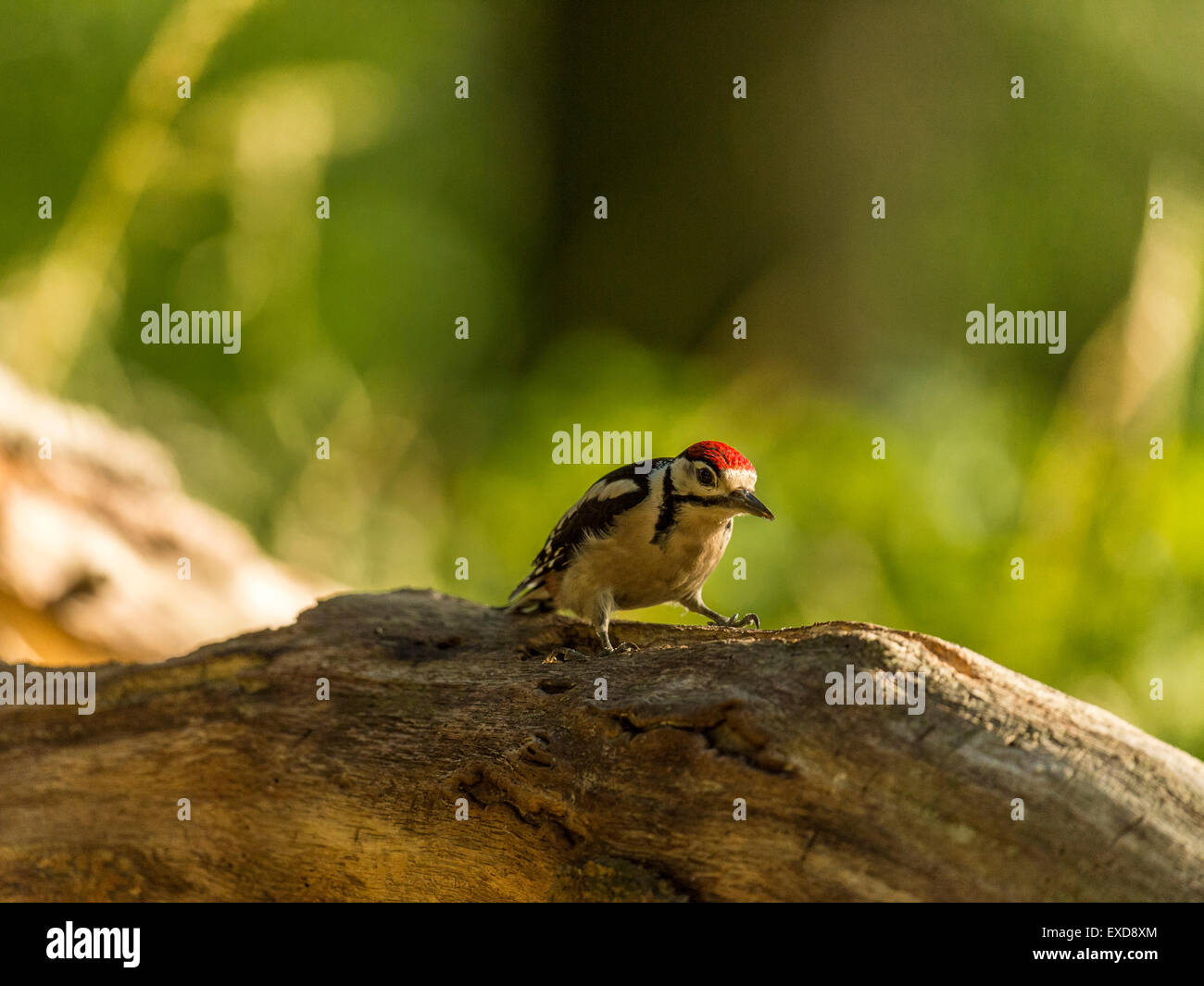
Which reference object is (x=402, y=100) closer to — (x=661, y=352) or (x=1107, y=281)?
(x=661, y=352)

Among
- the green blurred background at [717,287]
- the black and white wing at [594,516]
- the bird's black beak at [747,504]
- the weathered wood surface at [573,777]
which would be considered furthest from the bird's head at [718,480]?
the green blurred background at [717,287]

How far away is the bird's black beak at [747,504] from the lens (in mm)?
2727

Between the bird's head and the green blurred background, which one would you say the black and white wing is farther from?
the green blurred background

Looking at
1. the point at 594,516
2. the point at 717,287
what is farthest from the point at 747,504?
the point at 717,287

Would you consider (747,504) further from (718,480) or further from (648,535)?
(648,535)

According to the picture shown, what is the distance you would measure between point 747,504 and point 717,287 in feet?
14.4

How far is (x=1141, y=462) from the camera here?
452 centimetres

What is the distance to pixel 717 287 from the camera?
6.91 metres

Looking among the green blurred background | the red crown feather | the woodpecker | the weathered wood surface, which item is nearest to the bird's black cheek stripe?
the woodpecker

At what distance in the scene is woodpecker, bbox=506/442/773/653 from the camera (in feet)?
9.23

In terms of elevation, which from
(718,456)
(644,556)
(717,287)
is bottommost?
(644,556)

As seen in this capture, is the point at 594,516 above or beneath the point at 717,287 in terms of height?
beneath

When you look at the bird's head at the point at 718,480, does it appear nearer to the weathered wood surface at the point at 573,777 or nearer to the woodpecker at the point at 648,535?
the woodpecker at the point at 648,535

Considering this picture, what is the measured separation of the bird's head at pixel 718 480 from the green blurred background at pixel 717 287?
82.0 inches
